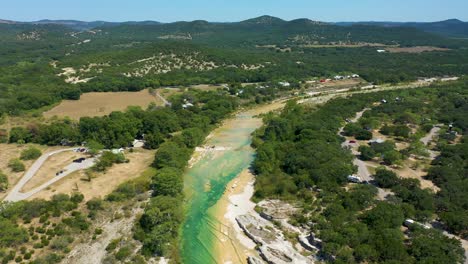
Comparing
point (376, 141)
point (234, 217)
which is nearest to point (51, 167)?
point (234, 217)

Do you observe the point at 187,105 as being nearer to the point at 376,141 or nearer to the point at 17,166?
the point at 17,166

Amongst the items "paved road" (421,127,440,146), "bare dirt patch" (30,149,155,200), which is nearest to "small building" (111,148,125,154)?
"bare dirt patch" (30,149,155,200)

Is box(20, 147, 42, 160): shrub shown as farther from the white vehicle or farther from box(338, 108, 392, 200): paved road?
the white vehicle

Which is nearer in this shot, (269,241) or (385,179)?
(269,241)

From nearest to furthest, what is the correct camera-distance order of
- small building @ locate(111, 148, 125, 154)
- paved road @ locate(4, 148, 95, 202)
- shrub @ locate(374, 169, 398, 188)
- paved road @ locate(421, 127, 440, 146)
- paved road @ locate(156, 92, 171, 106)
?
paved road @ locate(4, 148, 95, 202)
shrub @ locate(374, 169, 398, 188)
small building @ locate(111, 148, 125, 154)
paved road @ locate(421, 127, 440, 146)
paved road @ locate(156, 92, 171, 106)

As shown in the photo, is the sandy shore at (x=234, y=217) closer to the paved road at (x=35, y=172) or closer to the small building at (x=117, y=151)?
the small building at (x=117, y=151)

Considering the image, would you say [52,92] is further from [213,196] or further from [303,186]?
[303,186]

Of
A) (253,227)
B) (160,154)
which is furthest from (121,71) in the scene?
(253,227)
